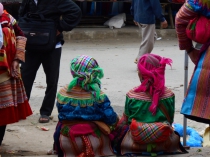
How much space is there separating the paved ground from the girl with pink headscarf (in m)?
0.34

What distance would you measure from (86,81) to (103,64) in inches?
219

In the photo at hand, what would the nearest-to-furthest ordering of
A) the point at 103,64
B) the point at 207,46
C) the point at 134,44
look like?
the point at 207,46 < the point at 103,64 < the point at 134,44

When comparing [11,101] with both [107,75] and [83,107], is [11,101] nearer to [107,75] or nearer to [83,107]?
[83,107]

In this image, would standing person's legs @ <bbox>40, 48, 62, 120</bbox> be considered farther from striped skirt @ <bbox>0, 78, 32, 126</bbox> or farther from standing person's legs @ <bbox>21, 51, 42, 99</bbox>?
striped skirt @ <bbox>0, 78, 32, 126</bbox>

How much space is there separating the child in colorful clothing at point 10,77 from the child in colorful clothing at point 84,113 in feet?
1.49

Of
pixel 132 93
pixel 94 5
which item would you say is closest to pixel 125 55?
pixel 94 5

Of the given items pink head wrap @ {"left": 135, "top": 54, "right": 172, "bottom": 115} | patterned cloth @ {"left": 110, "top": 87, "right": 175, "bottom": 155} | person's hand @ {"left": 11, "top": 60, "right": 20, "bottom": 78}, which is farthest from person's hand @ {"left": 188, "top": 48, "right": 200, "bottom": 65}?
person's hand @ {"left": 11, "top": 60, "right": 20, "bottom": 78}

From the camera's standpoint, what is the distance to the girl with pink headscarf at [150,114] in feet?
14.8

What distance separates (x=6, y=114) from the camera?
186 inches

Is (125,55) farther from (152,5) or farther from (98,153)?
(98,153)

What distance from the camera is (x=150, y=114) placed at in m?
4.60

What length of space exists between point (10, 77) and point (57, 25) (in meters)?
1.33

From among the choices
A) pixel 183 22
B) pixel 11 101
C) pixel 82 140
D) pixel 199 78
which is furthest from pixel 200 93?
pixel 11 101

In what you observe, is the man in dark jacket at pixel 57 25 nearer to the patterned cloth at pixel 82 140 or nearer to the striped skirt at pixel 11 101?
the striped skirt at pixel 11 101
